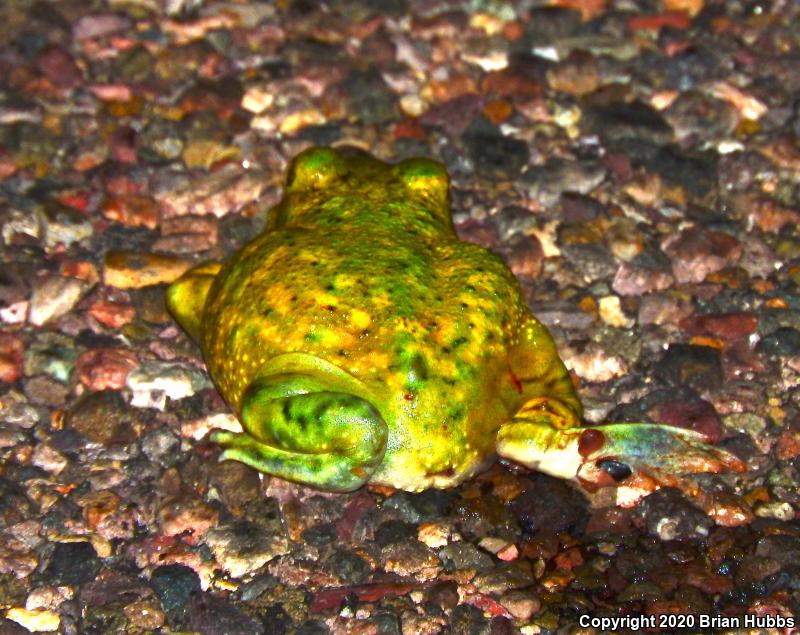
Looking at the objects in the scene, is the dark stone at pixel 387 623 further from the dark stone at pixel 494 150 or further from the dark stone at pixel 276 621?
the dark stone at pixel 494 150

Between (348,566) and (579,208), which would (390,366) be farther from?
(579,208)

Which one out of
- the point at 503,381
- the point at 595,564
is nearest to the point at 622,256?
the point at 503,381

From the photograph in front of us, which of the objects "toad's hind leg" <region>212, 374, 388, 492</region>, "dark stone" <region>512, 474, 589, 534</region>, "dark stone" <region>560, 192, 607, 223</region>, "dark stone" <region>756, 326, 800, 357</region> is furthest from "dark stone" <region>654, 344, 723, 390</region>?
"toad's hind leg" <region>212, 374, 388, 492</region>

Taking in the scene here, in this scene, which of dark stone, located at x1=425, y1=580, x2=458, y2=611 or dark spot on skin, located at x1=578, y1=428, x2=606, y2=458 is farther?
dark spot on skin, located at x1=578, y1=428, x2=606, y2=458

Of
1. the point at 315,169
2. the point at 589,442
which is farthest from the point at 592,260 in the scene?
the point at 315,169

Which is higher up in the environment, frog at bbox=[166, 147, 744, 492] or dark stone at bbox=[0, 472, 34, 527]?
frog at bbox=[166, 147, 744, 492]

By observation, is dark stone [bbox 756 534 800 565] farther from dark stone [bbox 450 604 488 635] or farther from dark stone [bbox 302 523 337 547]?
dark stone [bbox 302 523 337 547]
